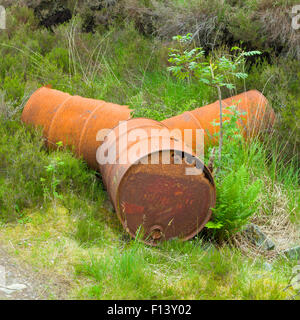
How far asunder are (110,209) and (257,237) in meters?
1.44

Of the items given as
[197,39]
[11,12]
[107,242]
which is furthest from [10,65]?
[107,242]

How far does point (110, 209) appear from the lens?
4.45 m

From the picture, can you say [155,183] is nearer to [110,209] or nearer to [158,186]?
[158,186]

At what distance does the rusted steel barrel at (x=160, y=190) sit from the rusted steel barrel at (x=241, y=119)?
0.94 metres

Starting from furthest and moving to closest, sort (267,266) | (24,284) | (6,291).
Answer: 1. (267,266)
2. (24,284)
3. (6,291)

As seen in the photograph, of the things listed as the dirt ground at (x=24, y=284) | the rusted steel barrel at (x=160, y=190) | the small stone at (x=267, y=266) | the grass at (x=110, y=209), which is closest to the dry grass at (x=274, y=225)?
the grass at (x=110, y=209)

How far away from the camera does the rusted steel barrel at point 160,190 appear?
3.71 metres

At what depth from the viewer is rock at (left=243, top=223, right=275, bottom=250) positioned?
3.98 m

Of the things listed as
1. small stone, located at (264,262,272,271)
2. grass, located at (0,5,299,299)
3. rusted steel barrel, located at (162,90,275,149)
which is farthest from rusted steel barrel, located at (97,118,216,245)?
rusted steel barrel, located at (162,90,275,149)

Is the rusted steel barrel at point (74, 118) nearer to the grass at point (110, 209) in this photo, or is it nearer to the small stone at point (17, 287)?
the grass at point (110, 209)

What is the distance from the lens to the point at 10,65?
659cm

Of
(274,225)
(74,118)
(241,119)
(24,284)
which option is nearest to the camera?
(24,284)

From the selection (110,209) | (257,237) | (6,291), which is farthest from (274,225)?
(6,291)

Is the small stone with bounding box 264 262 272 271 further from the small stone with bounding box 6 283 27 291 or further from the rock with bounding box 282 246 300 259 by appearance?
the small stone with bounding box 6 283 27 291
